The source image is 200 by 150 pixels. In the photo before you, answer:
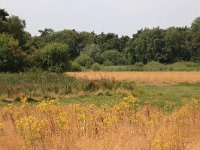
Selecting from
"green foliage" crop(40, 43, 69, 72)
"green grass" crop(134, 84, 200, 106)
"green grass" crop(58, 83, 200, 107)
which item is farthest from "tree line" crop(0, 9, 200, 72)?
"green grass" crop(58, 83, 200, 107)

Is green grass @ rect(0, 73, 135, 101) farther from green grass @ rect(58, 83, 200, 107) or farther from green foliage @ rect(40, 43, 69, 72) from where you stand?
green foliage @ rect(40, 43, 69, 72)

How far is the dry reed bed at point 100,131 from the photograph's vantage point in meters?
7.16

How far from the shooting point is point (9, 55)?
147 ft

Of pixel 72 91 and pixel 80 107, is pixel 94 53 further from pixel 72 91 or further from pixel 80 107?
pixel 80 107

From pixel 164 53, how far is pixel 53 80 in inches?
2850

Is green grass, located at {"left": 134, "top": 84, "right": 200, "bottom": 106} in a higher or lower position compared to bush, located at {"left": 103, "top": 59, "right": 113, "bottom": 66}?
lower

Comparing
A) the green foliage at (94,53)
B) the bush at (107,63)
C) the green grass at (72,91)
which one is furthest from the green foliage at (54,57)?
the green foliage at (94,53)

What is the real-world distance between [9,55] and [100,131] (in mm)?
37800

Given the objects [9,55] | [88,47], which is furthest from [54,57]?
[88,47]

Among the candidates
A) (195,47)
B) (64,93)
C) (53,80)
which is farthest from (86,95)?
(195,47)

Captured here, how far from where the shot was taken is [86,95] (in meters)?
26.1

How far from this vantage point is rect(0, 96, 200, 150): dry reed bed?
282 inches

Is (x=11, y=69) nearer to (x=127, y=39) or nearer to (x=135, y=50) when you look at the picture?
(x=135, y=50)

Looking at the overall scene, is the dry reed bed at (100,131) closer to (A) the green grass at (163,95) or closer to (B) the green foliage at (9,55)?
(A) the green grass at (163,95)
